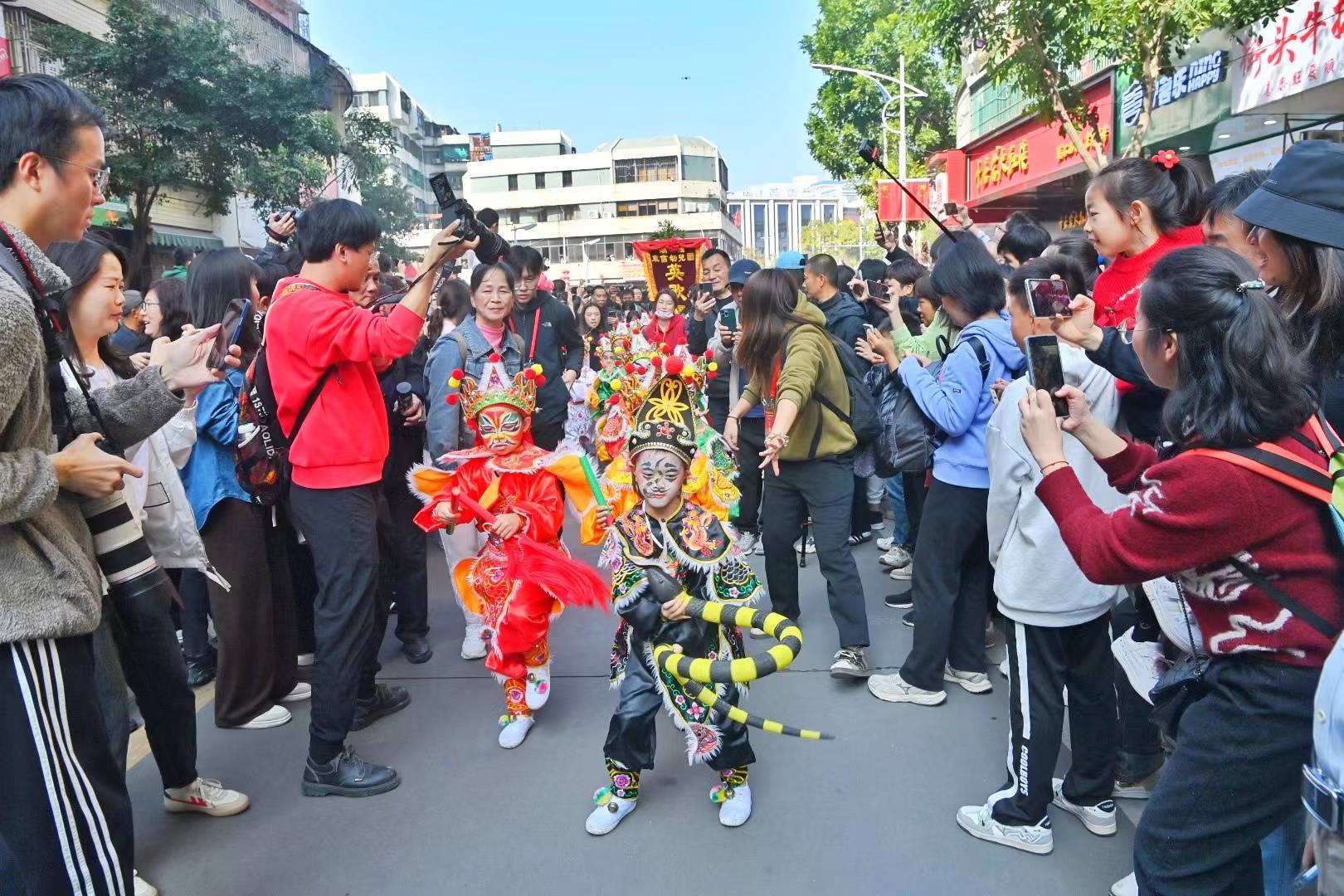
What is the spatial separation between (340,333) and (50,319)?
1.10 meters

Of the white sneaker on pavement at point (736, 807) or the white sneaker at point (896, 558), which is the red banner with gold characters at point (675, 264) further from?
the white sneaker on pavement at point (736, 807)

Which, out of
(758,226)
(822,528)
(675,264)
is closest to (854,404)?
(822,528)

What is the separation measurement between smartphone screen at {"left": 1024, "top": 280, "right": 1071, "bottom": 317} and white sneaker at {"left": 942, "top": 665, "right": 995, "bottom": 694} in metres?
1.87

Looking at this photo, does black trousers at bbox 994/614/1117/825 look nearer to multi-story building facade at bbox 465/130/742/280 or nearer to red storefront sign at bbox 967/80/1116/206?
red storefront sign at bbox 967/80/1116/206

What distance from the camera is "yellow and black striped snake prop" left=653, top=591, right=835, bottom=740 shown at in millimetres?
2506

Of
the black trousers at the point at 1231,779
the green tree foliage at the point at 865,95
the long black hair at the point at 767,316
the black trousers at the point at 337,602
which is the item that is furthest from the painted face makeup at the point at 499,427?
the green tree foliage at the point at 865,95

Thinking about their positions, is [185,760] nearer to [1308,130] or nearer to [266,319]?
[266,319]

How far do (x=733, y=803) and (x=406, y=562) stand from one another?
88.7 inches

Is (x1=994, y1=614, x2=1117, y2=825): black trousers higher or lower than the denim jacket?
lower

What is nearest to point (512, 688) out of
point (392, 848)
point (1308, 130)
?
point (392, 848)

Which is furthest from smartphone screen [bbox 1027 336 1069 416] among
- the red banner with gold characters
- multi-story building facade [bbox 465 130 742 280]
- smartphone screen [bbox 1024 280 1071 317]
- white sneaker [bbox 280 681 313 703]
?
multi-story building facade [bbox 465 130 742 280]

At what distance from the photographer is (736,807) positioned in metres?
3.08

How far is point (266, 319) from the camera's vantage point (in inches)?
127

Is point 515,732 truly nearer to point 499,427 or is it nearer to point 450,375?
point 499,427
